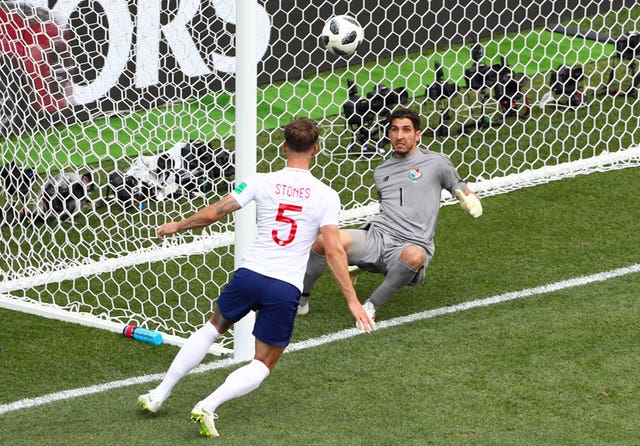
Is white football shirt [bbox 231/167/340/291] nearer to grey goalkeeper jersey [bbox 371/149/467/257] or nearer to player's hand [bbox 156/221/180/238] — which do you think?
player's hand [bbox 156/221/180/238]

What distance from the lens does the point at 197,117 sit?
759 cm

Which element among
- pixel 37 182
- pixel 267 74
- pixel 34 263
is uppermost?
pixel 267 74

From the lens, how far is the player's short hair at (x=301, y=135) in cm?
553

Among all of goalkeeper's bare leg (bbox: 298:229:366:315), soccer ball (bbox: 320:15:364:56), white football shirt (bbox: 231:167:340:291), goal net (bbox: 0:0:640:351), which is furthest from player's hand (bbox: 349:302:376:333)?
soccer ball (bbox: 320:15:364:56)

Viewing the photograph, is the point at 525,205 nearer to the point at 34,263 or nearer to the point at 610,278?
the point at 610,278

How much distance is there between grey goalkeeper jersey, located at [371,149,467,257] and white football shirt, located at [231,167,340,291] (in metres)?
1.79

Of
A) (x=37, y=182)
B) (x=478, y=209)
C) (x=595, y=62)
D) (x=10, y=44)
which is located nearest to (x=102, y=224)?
(x=37, y=182)

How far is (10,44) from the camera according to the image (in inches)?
301

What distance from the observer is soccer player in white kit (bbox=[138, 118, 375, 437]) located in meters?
5.53

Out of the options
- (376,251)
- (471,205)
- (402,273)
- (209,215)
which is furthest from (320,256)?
(209,215)

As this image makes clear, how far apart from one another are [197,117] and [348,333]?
1633mm

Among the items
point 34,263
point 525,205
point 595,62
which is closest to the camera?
point 34,263

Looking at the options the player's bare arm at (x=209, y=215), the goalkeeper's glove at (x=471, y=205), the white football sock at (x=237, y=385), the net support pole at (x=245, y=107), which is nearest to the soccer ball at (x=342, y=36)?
the goalkeeper's glove at (x=471, y=205)

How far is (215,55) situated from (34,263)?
6.28 feet
